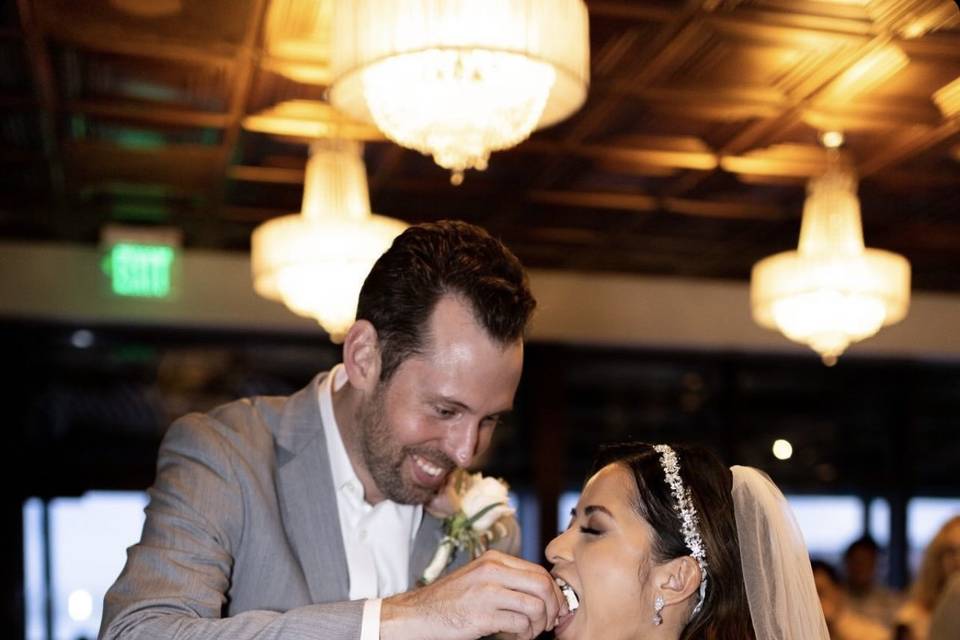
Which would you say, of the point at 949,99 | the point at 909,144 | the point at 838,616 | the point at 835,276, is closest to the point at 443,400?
the point at 949,99

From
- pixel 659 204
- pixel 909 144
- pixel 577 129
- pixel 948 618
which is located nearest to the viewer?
pixel 948 618

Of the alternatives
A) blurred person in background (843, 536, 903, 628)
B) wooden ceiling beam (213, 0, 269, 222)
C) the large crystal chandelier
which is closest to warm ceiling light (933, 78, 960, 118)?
the large crystal chandelier

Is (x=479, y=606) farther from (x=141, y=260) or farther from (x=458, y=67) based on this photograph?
(x=141, y=260)

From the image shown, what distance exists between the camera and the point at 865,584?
24.9 feet

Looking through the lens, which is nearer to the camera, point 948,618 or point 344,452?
point 344,452

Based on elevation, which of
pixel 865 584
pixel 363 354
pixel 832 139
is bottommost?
pixel 865 584

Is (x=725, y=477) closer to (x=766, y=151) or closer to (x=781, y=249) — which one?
(x=766, y=151)

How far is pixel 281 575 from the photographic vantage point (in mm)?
2402

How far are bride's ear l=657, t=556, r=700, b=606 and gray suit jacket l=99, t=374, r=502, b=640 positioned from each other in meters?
0.54

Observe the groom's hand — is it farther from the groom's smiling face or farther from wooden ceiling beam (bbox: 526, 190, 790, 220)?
wooden ceiling beam (bbox: 526, 190, 790, 220)

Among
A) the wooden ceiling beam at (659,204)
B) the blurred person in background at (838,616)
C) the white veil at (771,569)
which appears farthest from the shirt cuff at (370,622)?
the wooden ceiling beam at (659,204)

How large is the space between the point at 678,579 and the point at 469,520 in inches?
18.2

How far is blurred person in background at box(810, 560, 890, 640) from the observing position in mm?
6516

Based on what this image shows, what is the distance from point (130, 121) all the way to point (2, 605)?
430 cm
